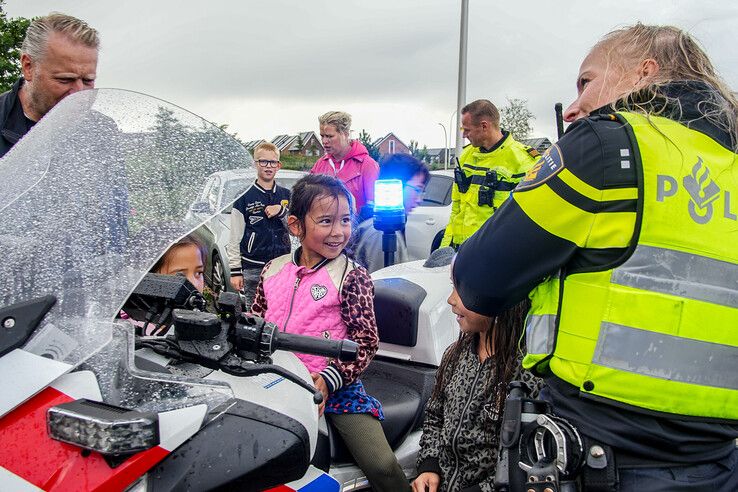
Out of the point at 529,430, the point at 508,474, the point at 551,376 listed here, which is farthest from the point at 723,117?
the point at 508,474

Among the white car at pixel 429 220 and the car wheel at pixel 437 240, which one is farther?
the white car at pixel 429 220

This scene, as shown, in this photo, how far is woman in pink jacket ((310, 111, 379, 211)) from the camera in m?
5.35

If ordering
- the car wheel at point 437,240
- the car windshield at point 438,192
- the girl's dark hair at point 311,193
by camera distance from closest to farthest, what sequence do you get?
the girl's dark hair at point 311,193
the car wheel at point 437,240
the car windshield at point 438,192

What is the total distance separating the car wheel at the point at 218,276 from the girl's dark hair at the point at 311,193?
53 centimetres

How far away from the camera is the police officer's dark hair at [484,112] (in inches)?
201

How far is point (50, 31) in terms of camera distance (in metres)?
2.66

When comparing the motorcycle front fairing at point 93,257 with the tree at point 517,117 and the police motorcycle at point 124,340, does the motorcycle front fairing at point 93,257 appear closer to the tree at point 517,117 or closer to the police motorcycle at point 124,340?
the police motorcycle at point 124,340

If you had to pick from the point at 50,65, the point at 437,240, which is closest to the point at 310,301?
the point at 50,65

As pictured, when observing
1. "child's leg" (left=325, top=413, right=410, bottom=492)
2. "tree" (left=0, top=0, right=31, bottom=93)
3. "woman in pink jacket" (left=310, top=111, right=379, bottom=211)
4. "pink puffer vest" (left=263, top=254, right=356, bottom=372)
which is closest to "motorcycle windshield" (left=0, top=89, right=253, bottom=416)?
"pink puffer vest" (left=263, top=254, right=356, bottom=372)

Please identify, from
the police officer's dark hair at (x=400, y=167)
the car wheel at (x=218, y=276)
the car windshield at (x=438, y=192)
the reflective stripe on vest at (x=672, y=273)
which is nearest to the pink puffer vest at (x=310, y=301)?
the car wheel at (x=218, y=276)

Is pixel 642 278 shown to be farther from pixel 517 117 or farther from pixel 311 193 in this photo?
pixel 517 117

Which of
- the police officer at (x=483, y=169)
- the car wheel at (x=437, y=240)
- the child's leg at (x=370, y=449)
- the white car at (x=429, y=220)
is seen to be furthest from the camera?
the white car at (x=429, y=220)

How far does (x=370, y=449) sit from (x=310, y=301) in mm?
536

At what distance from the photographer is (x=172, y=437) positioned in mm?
1234
